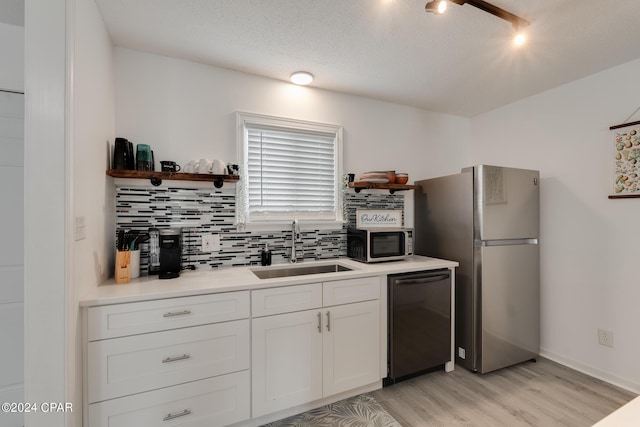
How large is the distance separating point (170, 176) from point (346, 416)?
1.94m

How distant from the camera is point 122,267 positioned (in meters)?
1.71

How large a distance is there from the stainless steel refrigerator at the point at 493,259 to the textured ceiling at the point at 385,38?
0.82 meters

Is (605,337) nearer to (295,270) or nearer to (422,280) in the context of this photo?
(422,280)

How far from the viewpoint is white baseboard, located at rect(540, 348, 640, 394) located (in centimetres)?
213

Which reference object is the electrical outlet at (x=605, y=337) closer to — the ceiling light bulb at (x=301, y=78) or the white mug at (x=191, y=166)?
the ceiling light bulb at (x=301, y=78)

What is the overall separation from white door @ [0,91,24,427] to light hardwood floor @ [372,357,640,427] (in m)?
2.33

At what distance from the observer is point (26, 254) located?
1.19 m

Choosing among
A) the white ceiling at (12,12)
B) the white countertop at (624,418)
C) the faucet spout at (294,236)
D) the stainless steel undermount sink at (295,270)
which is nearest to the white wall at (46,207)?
the white ceiling at (12,12)

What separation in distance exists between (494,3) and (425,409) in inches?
97.6

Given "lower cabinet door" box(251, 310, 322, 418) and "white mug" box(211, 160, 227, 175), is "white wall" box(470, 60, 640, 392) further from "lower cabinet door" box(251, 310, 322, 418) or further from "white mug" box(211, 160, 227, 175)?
"white mug" box(211, 160, 227, 175)

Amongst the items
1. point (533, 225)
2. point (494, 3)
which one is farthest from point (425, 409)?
point (494, 3)

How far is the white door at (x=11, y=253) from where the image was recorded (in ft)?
5.80

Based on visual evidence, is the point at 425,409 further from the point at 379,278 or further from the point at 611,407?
the point at 611,407

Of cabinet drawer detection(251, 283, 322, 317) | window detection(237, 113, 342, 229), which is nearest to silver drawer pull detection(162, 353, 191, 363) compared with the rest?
cabinet drawer detection(251, 283, 322, 317)
